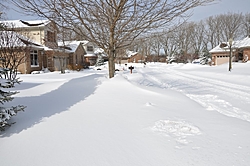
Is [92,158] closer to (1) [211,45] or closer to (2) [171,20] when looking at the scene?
(2) [171,20]

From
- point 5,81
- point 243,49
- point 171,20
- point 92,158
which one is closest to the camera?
point 92,158

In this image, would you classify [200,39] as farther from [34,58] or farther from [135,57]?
[34,58]

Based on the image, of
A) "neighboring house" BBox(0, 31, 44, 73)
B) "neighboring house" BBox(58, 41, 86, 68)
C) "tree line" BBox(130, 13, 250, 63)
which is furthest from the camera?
"tree line" BBox(130, 13, 250, 63)

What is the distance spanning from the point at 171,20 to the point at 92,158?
532cm

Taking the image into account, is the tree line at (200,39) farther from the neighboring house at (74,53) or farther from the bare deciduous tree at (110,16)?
the bare deciduous tree at (110,16)

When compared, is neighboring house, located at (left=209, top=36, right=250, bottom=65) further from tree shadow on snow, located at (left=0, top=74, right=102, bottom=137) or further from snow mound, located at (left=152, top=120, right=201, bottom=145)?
snow mound, located at (left=152, top=120, right=201, bottom=145)

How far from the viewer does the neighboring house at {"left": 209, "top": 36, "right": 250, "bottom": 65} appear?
26.0 metres

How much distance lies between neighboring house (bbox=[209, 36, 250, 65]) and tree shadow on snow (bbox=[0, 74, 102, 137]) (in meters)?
27.0

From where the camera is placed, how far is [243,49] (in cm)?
2655

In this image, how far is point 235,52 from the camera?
2772 centimetres

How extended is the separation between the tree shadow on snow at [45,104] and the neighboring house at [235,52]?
88.6ft

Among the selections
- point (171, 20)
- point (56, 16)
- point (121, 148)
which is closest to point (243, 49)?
point (171, 20)

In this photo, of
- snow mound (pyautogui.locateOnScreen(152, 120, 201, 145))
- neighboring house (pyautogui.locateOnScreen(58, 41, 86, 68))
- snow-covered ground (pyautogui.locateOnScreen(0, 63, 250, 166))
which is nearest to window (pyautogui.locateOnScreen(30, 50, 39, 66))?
neighboring house (pyautogui.locateOnScreen(58, 41, 86, 68))

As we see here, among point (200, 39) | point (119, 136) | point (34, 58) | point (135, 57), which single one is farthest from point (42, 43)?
point (200, 39)
